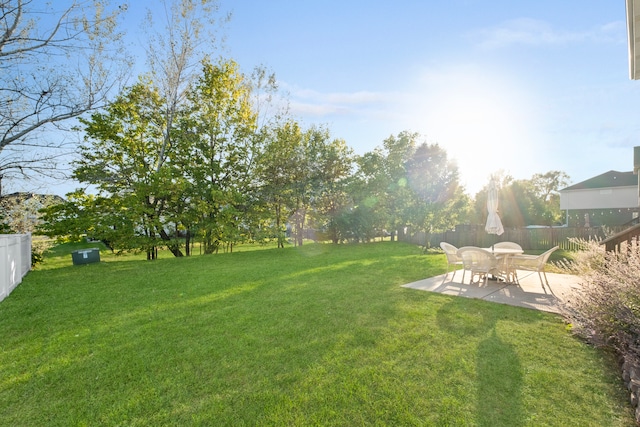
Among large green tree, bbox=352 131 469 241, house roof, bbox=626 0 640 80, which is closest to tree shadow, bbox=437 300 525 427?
house roof, bbox=626 0 640 80

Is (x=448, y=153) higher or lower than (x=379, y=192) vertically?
higher

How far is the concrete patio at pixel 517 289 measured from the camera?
522cm

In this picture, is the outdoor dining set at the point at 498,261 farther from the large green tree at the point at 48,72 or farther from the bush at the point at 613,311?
the large green tree at the point at 48,72

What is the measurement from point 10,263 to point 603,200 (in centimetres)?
3792

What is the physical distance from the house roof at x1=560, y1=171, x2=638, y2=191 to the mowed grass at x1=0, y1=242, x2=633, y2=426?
30.7 meters

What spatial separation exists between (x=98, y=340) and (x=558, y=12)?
1167cm

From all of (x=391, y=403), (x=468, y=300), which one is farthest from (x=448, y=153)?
(x=391, y=403)

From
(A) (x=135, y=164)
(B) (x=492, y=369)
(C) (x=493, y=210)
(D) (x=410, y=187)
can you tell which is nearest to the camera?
(B) (x=492, y=369)

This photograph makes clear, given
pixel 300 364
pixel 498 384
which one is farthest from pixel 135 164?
pixel 498 384

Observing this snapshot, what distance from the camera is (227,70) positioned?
15.5m

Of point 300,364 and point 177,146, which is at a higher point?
point 177,146

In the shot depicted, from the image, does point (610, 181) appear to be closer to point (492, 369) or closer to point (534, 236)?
point (534, 236)

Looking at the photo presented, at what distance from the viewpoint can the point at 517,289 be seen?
20.5 feet

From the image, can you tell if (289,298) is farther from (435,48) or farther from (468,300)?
(435,48)
